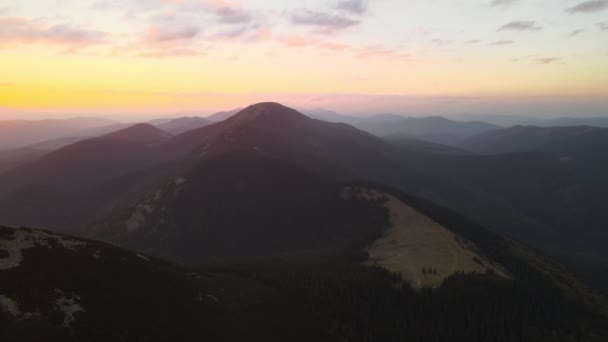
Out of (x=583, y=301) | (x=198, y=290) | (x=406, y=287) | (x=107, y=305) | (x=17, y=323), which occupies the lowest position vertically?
(x=583, y=301)

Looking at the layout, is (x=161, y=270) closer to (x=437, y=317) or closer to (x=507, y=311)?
(x=437, y=317)

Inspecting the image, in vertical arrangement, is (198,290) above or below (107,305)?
below

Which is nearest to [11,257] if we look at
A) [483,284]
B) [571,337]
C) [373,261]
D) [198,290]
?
[198,290]

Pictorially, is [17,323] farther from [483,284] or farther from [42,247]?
[483,284]

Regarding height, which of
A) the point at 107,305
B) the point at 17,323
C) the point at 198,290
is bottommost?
the point at 198,290

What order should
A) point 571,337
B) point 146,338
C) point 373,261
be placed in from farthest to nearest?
point 373,261 < point 571,337 < point 146,338

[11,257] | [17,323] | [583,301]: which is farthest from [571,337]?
[11,257]

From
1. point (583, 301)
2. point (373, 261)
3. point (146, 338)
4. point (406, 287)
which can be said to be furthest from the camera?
point (373, 261)

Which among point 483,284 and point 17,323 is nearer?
point 17,323

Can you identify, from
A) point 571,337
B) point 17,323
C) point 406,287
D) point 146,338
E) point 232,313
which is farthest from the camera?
point 406,287
